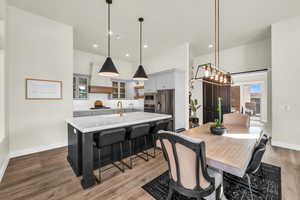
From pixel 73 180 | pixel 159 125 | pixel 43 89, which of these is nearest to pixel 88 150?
pixel 73 180

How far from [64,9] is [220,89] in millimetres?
5984

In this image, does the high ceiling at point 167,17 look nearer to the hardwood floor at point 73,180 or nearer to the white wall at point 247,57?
the white wall at point 247,57

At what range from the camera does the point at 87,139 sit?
73.0 inches

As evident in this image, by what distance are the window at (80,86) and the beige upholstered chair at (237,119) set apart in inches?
201

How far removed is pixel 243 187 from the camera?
1.79 metres

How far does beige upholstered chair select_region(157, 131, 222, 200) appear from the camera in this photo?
1072 mm

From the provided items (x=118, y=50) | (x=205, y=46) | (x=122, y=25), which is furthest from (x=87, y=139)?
(x=205, y=46)

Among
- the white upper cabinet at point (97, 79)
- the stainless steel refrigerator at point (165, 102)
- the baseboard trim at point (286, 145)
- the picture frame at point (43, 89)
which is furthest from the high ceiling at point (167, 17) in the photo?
the baseboard trim at point (286, 145)

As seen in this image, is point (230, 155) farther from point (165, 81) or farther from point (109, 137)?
point (165, 81)

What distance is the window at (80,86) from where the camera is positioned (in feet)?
16.2

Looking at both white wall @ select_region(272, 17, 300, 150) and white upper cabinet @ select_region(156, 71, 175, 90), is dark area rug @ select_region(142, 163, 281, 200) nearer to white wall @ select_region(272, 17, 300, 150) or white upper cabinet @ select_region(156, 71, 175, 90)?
white wall @ select_region(272, 17, 300, 150)

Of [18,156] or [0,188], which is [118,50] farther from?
[0,188]

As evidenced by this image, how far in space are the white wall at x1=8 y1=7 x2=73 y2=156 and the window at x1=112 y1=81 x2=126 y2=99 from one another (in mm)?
2646

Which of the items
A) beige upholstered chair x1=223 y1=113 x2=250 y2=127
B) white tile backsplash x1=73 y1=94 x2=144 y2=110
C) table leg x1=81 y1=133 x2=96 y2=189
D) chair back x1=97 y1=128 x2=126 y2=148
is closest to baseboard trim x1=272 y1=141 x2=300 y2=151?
beige upholstered chair x1=223 y1=113 x2=250 y2=127
